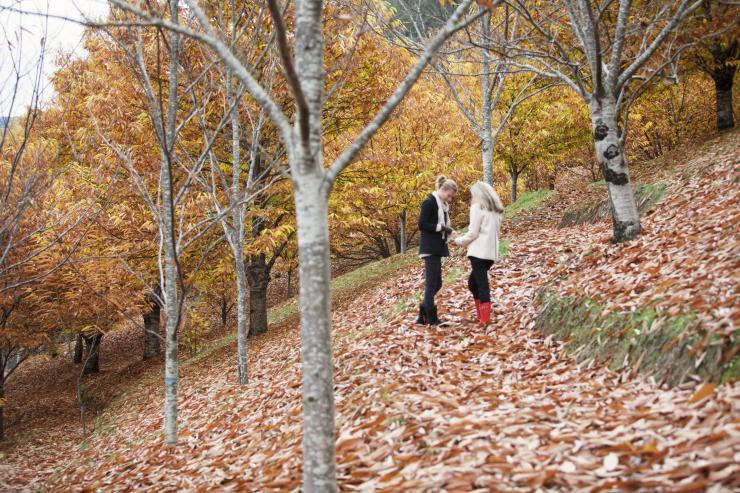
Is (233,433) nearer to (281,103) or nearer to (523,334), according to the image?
(523,334)

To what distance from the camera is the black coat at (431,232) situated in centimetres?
622

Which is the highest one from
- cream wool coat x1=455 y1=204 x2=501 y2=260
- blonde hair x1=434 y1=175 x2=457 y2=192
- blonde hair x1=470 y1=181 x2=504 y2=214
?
blonde hair x1=434 y1=175 x2=457 y2=192

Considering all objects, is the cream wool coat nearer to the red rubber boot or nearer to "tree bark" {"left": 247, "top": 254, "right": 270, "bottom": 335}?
the red rubber boot

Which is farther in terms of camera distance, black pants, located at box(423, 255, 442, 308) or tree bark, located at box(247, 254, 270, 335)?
tree bark, located at box(247, 254, 270, 335)

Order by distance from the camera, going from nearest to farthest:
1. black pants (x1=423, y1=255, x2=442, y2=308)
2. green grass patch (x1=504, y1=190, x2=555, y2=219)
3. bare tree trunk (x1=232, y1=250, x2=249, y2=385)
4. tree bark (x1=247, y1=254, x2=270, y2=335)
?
black pants (x1=423, y1=255, x2=442, y2=308), bare tree trunk (x1=232, y1=250, x2=249, y2=385), tree bark (x1=247, y1=254, x2=270, y2=335), green grass patch (x1=504, y1=190, x2=555, y2=219)

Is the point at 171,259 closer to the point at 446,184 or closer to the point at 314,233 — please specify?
the point at 314,233

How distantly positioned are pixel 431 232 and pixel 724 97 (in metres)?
10.2

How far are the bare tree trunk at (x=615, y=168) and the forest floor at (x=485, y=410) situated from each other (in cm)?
26

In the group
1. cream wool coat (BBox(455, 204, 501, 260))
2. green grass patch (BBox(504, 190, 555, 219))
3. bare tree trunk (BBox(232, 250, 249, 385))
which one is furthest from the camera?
green grass patch (BBox(504, 190, 555, 219))

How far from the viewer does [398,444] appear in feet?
11.6

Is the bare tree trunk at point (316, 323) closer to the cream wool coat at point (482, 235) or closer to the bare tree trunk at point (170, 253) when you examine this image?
the bare tree trunk at point (170, 253)

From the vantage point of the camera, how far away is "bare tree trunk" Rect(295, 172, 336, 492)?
2.66 metres

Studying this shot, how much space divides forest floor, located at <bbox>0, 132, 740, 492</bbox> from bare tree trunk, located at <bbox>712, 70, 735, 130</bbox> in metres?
3.69

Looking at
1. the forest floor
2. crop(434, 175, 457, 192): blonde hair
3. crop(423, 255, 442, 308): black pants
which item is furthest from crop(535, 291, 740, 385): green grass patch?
crop(434, 175, 457, 192): blonde hair
